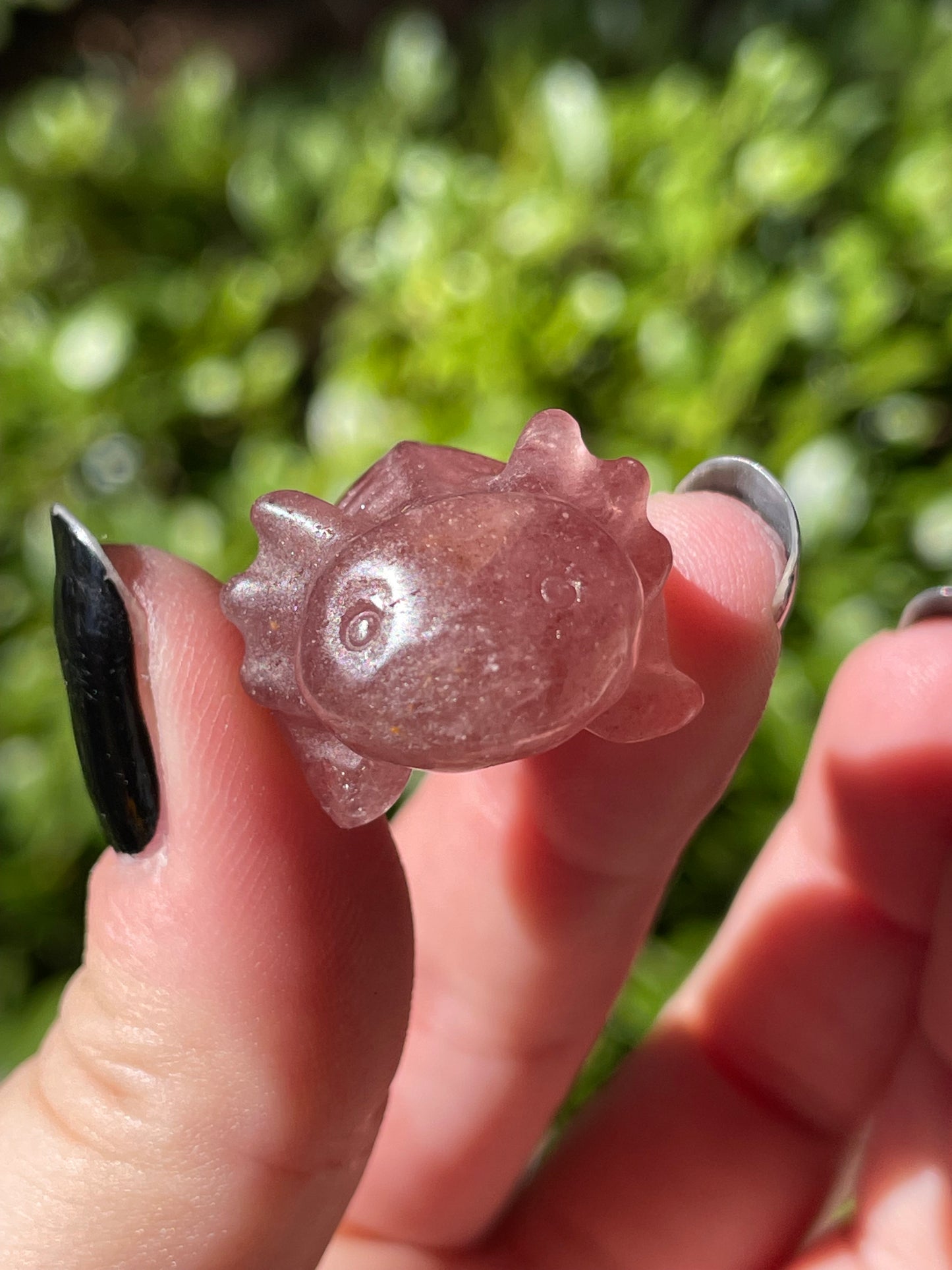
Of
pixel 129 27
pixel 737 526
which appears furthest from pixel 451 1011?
pixel 129 27

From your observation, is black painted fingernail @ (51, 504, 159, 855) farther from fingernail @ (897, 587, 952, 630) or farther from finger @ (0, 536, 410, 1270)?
fingernail @ (897, 587, 952, 630)

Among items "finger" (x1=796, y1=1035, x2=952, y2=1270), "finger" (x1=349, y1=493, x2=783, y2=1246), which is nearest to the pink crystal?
"finger" (x1=349, y1=493, x2=783, y2=1246)

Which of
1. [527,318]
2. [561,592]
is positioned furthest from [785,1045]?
[527,318]

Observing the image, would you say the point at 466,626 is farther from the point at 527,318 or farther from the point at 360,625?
the point at 527,318

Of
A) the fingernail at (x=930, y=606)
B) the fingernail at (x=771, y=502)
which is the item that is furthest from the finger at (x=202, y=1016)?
the fingernail at (x=930, y=606)

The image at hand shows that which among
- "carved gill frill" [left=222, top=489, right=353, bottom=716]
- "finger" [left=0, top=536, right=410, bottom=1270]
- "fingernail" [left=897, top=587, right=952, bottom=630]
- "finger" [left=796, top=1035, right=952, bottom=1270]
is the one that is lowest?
"finger" [left=796, top=1035, right=952, bottom=1270]
